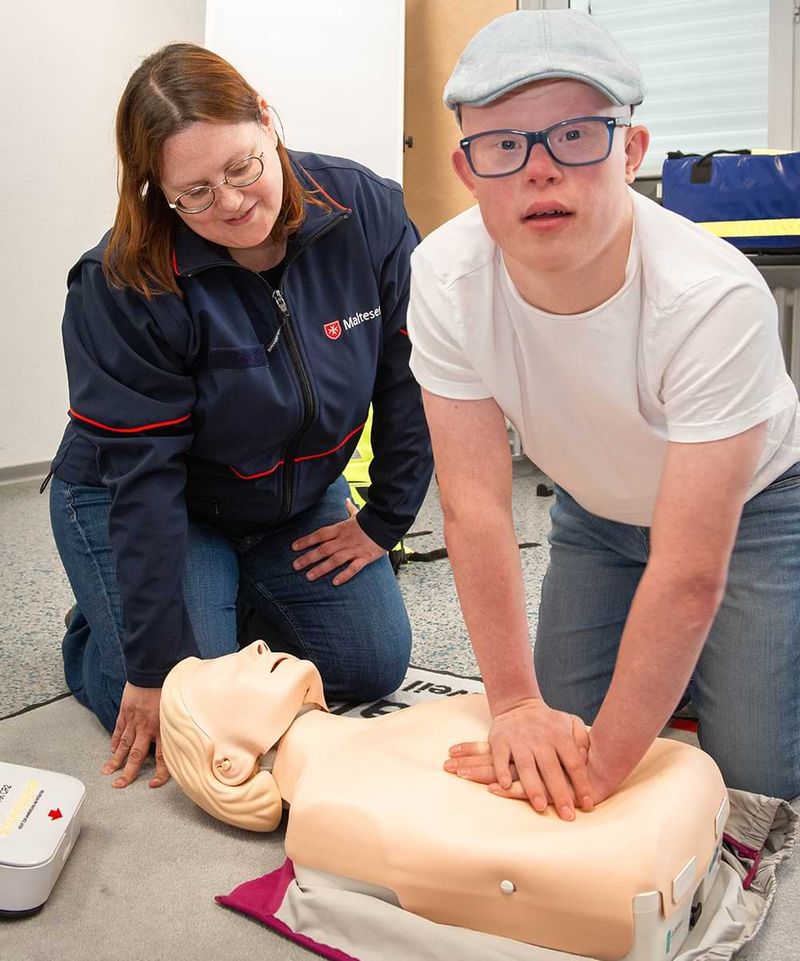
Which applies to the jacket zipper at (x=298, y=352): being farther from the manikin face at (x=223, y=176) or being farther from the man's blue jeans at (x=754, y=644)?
the man's blue jeans at (x=754, y=644)

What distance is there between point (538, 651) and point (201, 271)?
75cm

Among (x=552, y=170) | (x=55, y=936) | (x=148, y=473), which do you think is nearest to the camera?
(x=552, y=170)

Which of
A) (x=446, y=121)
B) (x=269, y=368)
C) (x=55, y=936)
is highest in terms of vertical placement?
(x=446, y=121)

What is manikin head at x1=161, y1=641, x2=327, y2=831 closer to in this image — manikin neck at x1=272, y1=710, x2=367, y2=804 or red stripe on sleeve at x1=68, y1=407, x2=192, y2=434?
manikin neck at x1=272, y1=710, x2=367, y2=804

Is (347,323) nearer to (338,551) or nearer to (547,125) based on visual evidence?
(338,551)

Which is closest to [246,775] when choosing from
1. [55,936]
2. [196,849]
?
[196,849]

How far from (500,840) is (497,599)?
26cm

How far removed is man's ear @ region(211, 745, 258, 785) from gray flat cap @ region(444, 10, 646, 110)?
825mm

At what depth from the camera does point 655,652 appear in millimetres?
1058

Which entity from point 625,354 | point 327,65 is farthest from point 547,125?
point 327,65

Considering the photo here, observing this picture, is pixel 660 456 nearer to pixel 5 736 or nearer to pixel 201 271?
pixel 201 271

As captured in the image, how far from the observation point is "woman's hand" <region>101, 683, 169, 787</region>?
1580mm

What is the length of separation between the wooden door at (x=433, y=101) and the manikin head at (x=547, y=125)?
2.91m

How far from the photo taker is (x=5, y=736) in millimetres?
1763
